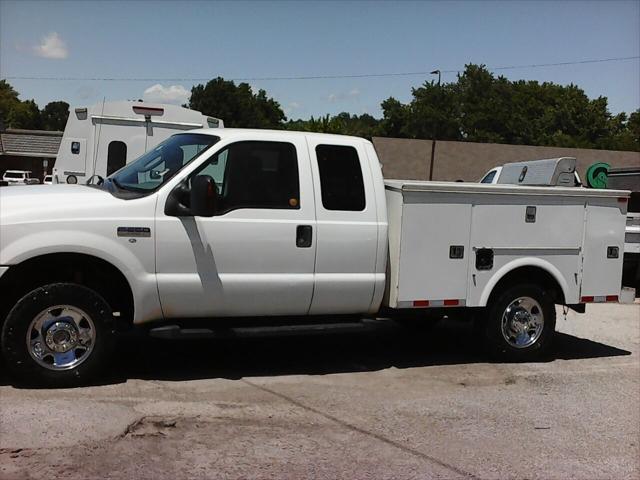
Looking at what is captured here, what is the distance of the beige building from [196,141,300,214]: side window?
19.0 metres

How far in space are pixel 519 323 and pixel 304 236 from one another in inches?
103

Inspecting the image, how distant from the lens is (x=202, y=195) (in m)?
5.42

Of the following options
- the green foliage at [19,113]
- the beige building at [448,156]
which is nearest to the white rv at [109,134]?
the beige building at [448,156]

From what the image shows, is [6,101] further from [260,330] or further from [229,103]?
[260,330]

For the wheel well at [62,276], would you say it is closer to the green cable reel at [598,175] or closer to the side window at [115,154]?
the side window at [115,154]

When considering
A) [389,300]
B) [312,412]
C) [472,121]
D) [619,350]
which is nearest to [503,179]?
[619,350]

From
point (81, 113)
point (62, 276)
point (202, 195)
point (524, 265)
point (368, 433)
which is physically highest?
point (81, 113)

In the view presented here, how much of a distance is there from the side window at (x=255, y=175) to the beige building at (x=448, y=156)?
62.5 ft

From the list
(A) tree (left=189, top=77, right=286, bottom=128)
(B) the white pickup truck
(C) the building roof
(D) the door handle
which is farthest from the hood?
(A) tree (left=189, top=77, right=286, bottom=128)

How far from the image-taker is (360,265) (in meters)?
6.21

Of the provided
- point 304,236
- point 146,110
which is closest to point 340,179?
point 304,236

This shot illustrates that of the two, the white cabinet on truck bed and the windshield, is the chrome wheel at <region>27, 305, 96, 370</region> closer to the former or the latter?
the windshield

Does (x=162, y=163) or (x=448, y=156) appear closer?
(x=162, y=163)

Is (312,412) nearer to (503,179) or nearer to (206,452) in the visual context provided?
(206,452)
